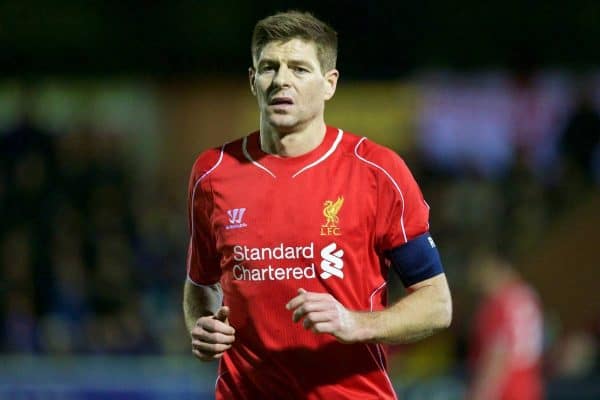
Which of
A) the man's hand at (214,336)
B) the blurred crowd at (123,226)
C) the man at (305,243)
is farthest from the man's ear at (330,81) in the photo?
the blurred crowd at (123,226)

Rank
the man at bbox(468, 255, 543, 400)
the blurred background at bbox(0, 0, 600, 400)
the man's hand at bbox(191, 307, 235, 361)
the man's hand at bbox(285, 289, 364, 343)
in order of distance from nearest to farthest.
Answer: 1. the man's hand at bbox(285, 289, 364, 343)
2. the man's hand at bbox(191, 307, 235, 361)
3. the man at bbox(468, 255, 543, 400)
4. the blurred background at bbox(0, 0, 600, 400)

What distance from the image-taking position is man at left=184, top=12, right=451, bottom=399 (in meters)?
4.07

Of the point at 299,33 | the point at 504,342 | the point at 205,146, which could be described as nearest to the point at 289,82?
the point at 299,33

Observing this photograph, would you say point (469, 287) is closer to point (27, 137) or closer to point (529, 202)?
point (529, 202)

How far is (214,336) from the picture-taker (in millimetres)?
3982

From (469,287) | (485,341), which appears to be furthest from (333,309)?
(469,287)

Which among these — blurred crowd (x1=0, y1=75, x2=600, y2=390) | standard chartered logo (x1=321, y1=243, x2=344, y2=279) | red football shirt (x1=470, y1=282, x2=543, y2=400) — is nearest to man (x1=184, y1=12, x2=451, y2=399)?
standard chartered logo (x1=321, y1=243, x2=344, y2=279)

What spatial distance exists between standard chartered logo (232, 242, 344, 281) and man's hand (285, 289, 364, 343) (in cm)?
26

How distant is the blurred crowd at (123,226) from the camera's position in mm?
11344

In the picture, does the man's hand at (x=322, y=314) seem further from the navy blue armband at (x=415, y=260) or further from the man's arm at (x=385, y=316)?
the navy blue armband at (x=415, y=260)

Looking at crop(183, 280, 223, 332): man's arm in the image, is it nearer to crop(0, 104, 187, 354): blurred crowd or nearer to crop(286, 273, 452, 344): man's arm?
crop(286, 273, 452, 344): man's arm

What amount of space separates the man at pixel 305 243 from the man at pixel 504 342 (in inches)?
182

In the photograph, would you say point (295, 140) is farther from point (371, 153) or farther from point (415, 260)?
point (415, 260)

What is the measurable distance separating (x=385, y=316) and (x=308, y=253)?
338mm
